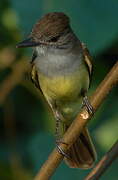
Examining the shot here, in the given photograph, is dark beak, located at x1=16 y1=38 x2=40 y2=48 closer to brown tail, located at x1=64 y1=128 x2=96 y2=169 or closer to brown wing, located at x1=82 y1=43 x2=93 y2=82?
brown wing, located at x1=82 y1=43 x2=93 y2=82

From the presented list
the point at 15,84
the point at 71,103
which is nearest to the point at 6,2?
the point at 15,84

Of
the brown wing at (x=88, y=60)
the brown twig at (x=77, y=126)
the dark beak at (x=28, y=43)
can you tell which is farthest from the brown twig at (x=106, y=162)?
the brown wing at (x=88, y=60)

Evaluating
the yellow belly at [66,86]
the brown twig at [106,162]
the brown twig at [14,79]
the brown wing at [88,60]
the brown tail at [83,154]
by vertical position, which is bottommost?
the brown tail at [83,154]

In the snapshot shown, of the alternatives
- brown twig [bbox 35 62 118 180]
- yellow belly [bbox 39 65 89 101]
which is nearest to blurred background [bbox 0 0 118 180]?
yellow belly [bbox 39 65 89 101]

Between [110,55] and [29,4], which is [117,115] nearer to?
[110,55]

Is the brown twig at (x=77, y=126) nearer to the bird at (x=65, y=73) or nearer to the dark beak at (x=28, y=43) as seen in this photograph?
the dark beak at (x=28, y=43)

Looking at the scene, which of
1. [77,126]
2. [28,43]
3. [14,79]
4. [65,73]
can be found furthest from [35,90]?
[77,126]

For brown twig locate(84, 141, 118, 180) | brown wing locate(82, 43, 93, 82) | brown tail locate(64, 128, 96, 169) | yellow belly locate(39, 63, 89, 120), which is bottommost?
brown tail locate(64, 128, 96, 169)

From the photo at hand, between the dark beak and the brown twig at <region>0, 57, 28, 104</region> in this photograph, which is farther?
the brown twig at <region>0, 57, 28, 104</region>
